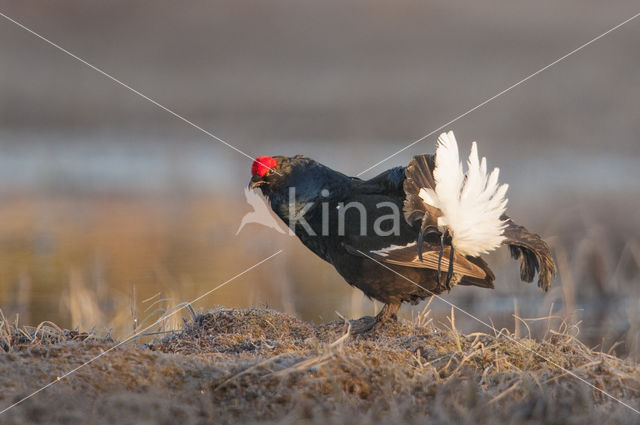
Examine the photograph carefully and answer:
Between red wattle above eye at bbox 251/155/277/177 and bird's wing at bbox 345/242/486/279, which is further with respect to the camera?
red wattle above eye at bbox 251/155/277/177

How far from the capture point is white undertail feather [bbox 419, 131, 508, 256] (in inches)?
189

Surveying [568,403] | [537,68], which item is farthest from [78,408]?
[537,68]

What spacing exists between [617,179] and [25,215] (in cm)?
1209

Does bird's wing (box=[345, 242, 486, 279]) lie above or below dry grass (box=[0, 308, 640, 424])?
above

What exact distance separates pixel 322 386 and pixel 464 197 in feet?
7.08

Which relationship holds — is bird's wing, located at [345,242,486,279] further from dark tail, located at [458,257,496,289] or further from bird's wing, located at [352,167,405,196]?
bird's wing, located at [352,167,405,196]

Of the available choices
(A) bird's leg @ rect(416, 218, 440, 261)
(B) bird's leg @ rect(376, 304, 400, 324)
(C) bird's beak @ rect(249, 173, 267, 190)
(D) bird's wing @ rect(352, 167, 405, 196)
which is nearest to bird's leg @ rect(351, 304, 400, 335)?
(B) bird's leg @ rect(376, 304, 400, 324)

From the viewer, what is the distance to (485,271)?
5273mm

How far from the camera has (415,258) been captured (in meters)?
4.95

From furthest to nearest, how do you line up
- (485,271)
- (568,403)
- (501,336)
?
(485,271) < (501,336) < (568,403)

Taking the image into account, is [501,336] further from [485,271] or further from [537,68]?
[537,68]

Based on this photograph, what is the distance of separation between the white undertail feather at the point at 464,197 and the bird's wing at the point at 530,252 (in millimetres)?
141

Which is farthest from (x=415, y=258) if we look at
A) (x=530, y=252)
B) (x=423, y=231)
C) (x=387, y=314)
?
(x=530, y=252)

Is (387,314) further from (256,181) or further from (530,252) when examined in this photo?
(256,181)
